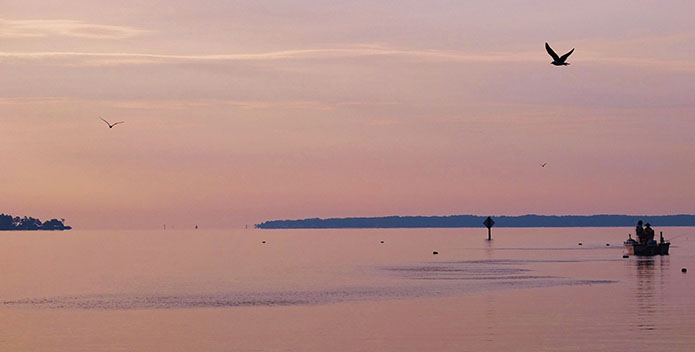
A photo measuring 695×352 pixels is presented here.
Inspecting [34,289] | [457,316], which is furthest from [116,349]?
[34,289]

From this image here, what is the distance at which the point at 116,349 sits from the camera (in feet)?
138

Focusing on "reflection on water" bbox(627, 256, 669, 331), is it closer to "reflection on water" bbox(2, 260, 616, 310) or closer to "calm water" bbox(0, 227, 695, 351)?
"calm water" bbox(0, 227, 695, 351)

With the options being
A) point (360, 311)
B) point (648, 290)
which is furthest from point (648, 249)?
point (360, 311)

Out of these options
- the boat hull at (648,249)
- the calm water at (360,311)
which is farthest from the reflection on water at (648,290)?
the boat hull at (648,249)

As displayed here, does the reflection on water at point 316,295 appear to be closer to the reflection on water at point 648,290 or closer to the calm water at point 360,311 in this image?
the calm water at point 360,311

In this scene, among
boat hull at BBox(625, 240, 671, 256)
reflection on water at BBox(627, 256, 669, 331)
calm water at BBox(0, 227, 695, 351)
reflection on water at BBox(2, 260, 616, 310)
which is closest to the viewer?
calm water at BBox(0, 227, 695, 351)

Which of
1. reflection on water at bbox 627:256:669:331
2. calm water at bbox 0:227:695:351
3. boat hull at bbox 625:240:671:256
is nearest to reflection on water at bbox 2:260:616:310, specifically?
calm water at bbox 0:227:695:351

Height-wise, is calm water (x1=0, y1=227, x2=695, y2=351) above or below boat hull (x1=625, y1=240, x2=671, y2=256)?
below

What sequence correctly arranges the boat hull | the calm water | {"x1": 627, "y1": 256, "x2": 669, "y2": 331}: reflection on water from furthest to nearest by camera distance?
the boat hull < {"x1": 627, "y1": 256, "x2": 669, "y2": 331}: reflection on water < the calm water

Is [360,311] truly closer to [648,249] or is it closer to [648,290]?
[648,290]

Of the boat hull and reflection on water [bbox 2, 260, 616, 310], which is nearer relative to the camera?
reflection on water [bbox 2, 260, 616, 310]

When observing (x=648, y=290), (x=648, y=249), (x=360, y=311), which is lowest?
(x=360, y=311)

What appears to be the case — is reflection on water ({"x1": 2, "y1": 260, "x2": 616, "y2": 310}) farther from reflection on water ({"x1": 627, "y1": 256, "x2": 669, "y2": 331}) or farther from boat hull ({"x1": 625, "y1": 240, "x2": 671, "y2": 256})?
boat hull ({"x1": 625, "y1": 240, "x2": 671, "y2": 256})

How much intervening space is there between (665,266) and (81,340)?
61.1 metres
